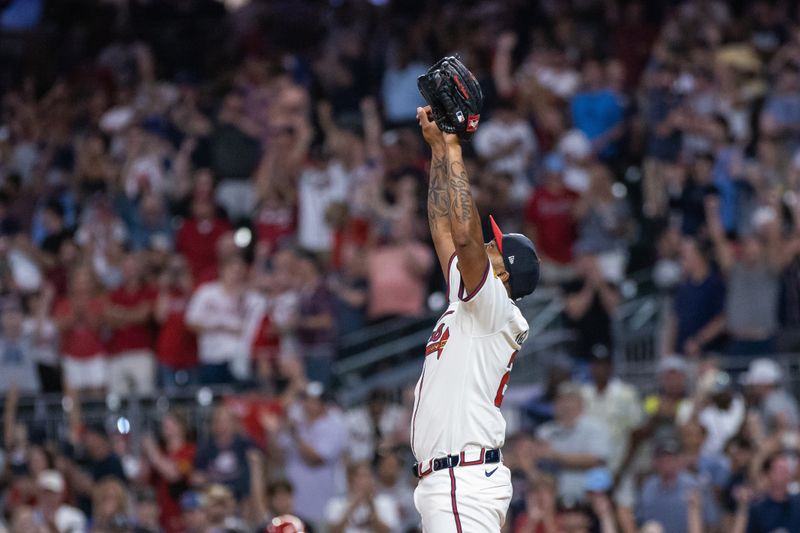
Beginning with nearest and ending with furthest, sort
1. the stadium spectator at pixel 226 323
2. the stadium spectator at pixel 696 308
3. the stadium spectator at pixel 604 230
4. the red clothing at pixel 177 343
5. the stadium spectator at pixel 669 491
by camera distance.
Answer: the stadium spectator at pixel 669 491 < the stadium spectator at pixel 696 308 < the stadium spectator at pixel 226 323 < the red clothing at pixel 177 343 < the stadium spectator at pixel 604 230

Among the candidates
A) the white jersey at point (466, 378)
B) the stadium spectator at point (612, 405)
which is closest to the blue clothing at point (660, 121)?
the stadium spectator at point (612, 405)

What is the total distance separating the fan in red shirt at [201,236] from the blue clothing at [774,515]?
6662mm

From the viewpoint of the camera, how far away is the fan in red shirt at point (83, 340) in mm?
15523

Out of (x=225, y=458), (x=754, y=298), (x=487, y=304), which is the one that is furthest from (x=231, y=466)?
(x=487, y=304)

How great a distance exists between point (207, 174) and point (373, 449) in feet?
14.4

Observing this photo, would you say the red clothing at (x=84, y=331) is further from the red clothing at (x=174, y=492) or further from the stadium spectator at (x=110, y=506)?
the stadium spectator at (x=110, y=506)

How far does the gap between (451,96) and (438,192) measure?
0.58 metres

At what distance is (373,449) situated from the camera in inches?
555

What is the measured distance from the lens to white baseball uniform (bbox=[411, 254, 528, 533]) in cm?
719

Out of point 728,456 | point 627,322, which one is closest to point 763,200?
point 627,322

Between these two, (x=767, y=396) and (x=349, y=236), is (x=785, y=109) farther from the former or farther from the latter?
(x=349, y=236)

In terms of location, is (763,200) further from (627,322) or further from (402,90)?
(402,90)

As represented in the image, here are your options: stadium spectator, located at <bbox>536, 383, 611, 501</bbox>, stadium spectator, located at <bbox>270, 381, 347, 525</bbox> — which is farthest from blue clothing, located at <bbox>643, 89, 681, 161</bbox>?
stadium spectator, located at <bbox>270, 381, 347, 525</bbox>

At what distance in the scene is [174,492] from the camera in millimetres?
14000
